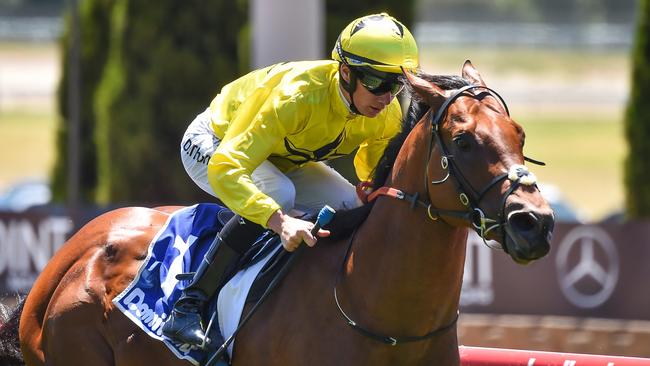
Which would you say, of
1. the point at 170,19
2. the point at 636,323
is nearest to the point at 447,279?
the point at 636,323

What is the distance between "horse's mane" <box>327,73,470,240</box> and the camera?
14.6 feet

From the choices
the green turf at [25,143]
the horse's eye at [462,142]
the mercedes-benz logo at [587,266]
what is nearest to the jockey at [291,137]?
the horse's eye at [462,142]

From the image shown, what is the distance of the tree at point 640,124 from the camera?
1270 cm

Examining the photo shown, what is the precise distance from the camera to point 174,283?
495 cm

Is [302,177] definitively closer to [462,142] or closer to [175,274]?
Answer: [175,274]

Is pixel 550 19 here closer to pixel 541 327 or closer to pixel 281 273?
pixel 541 327

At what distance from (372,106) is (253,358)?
1.09 m

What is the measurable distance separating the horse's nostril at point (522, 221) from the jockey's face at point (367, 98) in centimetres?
94

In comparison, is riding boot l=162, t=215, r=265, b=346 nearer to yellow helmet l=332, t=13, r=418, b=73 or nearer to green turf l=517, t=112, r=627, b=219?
yellow helmet l=332, t=13, r=418, b=73

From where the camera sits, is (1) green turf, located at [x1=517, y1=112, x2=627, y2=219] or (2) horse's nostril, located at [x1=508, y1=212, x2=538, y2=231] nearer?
(2) horse's nostril, located at [x1=508, y1=212, x2=538, y2=231]

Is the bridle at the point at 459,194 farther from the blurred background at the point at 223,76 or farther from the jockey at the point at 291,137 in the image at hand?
the blurred background at the point at 223,76

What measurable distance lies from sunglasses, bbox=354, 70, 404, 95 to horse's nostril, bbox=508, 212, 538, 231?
2.93 feet

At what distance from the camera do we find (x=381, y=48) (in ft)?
14.5

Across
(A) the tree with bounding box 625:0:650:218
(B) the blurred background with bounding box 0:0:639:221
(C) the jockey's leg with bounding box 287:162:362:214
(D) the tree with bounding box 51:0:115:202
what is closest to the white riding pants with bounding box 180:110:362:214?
(C) the jockey's leg with bounding box 287:162:362:214
